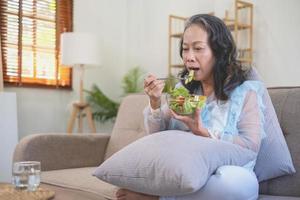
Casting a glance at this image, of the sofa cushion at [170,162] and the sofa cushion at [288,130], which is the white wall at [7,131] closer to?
the sofa cushion at [170,162]

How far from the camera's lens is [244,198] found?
1.20m

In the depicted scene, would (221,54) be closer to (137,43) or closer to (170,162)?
(170,162)

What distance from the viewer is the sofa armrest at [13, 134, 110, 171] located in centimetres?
203

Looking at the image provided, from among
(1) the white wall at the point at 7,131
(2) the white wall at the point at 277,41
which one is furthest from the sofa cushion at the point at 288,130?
(1) the white wall at the point at 7,131

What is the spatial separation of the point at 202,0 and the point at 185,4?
0.70 ft

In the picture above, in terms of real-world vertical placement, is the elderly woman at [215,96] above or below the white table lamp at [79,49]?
below

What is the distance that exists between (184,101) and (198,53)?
0.24 meters

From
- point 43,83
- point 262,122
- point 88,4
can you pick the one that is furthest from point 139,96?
point 88,4

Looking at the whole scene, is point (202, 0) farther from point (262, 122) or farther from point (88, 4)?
Result: point (262, 122)

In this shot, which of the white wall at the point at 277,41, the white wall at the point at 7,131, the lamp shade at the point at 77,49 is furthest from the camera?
the lamp shade at the point at 77,49

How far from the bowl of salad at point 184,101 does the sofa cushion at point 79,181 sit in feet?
1.43

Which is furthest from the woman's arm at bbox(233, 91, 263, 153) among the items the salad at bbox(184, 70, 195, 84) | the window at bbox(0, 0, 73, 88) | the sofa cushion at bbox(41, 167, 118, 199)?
the window at bbox(0, 0, 73, 88)

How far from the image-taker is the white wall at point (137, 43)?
11.6 feet

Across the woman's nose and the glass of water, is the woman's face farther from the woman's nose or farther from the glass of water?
the glass of water
